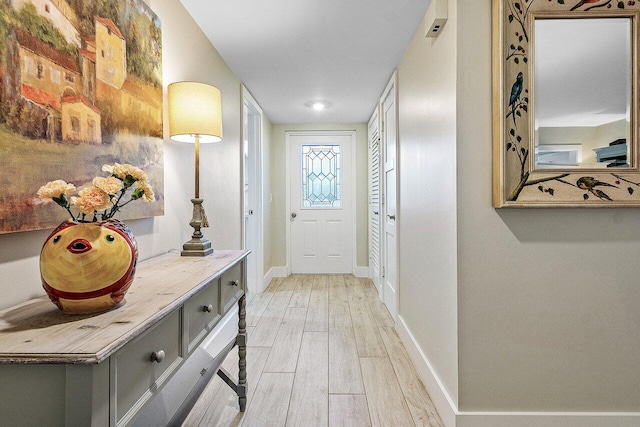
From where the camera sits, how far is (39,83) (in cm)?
100

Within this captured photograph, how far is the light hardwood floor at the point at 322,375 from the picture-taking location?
176cm

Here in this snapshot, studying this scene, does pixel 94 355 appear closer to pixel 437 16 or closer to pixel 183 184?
pixel 183 184

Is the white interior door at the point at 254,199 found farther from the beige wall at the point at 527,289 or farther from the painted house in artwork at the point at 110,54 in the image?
the beige wall at the point at 527,289

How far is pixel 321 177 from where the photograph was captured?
5070mm

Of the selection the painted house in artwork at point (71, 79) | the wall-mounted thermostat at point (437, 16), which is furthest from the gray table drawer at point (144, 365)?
the wall-mounted thermostat at point (437, 16)

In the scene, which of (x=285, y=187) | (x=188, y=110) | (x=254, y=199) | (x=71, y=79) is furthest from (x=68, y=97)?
(x=285, y=187)

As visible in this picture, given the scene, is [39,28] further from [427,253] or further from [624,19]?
[624,19]

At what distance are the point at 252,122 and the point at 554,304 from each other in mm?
3379

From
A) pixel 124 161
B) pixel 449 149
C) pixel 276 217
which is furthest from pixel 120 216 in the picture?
pixel 276 217

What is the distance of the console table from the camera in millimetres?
639

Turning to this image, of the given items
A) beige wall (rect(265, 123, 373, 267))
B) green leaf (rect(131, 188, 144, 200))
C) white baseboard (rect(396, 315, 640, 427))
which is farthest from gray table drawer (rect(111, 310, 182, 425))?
beige wall (rect(265, 123, 373, 267))

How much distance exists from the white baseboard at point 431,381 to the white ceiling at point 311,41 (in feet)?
6.54

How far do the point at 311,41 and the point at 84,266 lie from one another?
2.10 meters

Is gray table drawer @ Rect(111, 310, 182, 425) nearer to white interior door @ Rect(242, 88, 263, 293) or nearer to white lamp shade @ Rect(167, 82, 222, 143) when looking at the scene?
white lamp shade @ Rect(167, 82, 222, 143)
